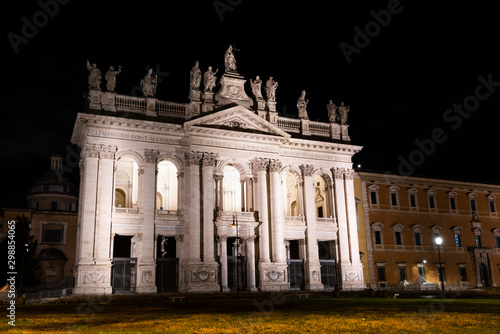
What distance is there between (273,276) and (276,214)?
5.31 m

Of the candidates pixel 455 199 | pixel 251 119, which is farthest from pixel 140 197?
pixel 455 199

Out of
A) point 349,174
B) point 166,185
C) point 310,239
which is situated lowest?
point 310,239

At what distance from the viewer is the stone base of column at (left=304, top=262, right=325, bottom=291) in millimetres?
42625

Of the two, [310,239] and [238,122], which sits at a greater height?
[238,122]

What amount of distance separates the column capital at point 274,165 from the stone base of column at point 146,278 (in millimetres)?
13232

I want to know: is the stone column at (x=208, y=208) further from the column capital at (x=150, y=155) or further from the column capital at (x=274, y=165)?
the column capital at (x=274, y=165)

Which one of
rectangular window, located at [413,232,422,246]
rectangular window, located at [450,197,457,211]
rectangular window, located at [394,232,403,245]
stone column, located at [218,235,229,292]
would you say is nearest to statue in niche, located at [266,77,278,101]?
stone column, located at [218,235,229,292]

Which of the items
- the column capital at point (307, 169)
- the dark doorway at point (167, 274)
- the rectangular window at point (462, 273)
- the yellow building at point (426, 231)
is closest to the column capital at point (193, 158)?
the dark doorway at point (167, 274)

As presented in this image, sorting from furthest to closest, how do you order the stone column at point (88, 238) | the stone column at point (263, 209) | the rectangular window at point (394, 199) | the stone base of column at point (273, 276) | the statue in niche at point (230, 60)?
1. the rectangular window at point (394, 199)
2. the statue in niche at point (230, 60)
3. the stone column at point (263, 209)
4. the stone base of column at point (273, 276)
5. the stone column at point (88, 238)

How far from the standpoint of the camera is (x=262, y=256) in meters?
41.1

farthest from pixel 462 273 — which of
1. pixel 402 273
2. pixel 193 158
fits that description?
pixel 193 158

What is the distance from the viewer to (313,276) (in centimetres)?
4303

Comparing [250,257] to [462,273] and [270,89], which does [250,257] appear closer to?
[270,89]

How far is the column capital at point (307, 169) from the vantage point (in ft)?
150
